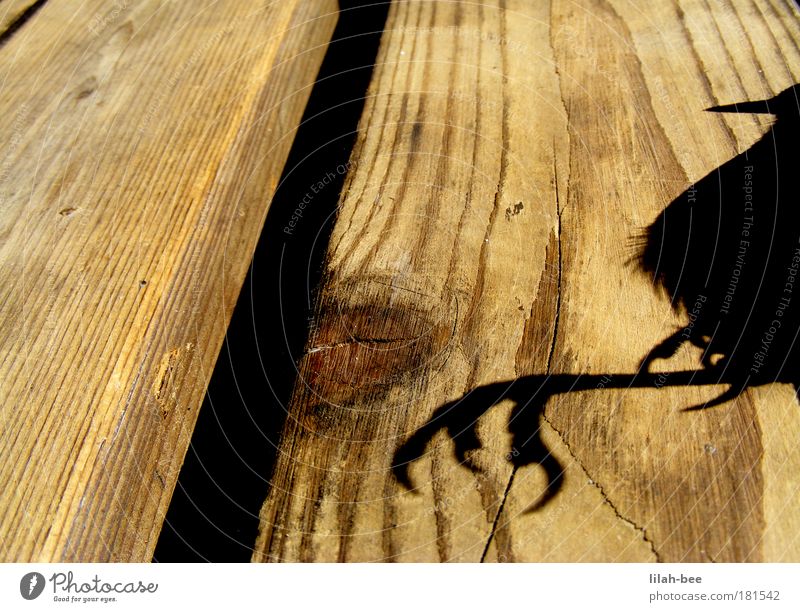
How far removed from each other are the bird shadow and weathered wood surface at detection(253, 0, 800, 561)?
0.05ft

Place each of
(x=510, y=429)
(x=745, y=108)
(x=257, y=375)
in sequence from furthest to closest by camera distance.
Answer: (x=745, y=108)
(x=257, y=375)
(x=510, y=429)

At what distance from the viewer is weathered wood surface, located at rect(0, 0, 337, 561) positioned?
2.92 ft

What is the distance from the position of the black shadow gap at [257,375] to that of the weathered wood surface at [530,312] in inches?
2.3

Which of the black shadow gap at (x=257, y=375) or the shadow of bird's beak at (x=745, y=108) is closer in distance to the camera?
the black shadow gap at (x=257, y=375)

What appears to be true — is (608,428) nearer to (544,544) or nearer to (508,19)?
(544,544)

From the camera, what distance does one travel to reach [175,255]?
3.47 ft

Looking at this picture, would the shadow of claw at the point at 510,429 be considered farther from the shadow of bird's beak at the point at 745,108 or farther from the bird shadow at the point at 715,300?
the shadow of bird's beak at the point at 745,108

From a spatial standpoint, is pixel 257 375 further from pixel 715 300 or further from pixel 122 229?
pixel 715 300

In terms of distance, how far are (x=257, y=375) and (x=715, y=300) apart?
0.64 m

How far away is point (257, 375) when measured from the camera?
100 centimetres

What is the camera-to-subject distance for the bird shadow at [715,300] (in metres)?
0.82

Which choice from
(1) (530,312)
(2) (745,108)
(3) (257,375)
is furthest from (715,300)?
(3) (257,375)
